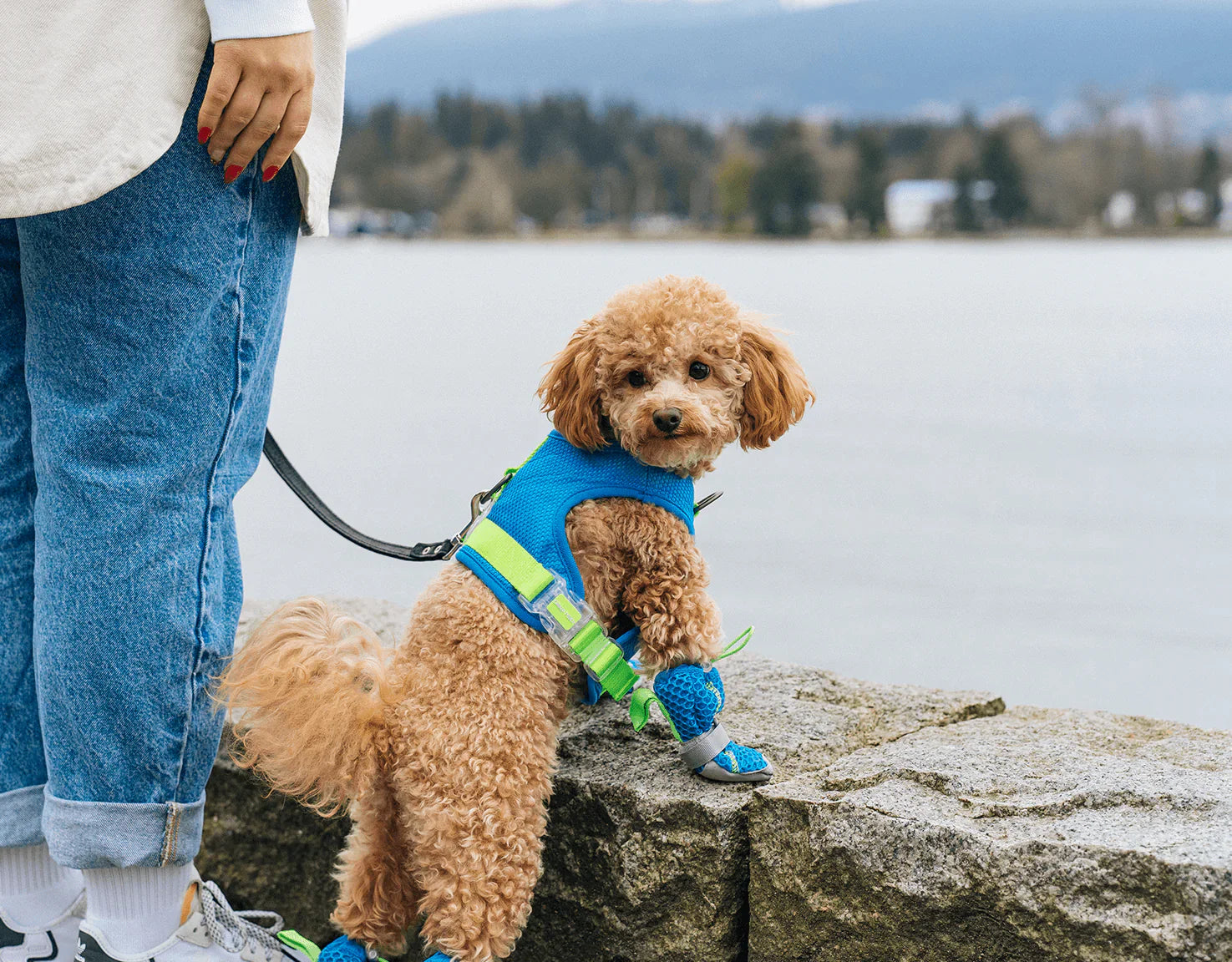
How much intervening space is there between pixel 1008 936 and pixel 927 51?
674 feet

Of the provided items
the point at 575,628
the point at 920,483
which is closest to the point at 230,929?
the point at 575,628

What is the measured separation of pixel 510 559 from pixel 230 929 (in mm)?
600

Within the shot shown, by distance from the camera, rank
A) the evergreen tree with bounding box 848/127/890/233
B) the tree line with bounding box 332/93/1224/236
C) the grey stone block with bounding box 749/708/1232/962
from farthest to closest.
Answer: the evergreen tree with bounding box 848/127/890/233
the tree line with bounding box 332/93/1224/236
the grey stone block with bounding box 749/708/1232/962

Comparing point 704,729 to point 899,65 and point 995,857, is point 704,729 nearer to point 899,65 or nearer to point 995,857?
point 995,857

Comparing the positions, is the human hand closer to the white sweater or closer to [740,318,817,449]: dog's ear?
the white sweater

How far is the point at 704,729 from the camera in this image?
5.20 ft

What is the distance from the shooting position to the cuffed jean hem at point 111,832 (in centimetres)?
136

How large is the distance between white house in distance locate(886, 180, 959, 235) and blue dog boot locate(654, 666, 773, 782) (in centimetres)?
3790

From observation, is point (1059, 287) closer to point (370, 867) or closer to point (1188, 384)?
point (1188, 384)

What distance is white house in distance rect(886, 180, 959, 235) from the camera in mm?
39094

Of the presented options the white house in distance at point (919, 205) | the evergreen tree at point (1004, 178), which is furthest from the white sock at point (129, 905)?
the white house in distance at point (919, 205)

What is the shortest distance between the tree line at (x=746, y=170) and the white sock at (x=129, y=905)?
35092 mm

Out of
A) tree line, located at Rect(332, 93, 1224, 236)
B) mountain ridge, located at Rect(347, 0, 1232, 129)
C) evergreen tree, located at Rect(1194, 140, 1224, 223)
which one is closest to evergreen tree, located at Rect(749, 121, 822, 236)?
tree line, located at Rect(332, 93, 1224, 236)

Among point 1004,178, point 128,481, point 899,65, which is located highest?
point 899,65
